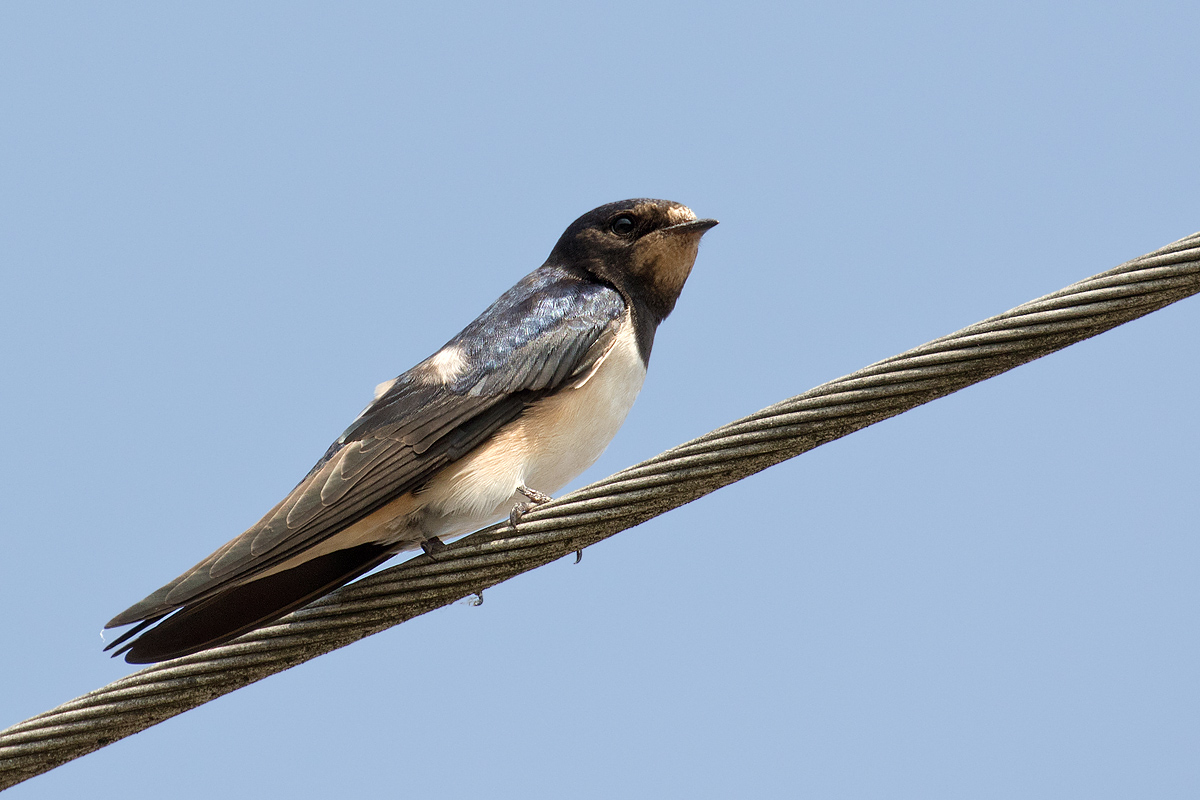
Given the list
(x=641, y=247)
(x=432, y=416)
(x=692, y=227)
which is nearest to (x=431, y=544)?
(x=432, y=416)

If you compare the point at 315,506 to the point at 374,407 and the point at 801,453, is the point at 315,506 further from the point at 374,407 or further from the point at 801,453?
the point at 801,453

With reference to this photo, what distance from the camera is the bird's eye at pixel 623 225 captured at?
16.5 feet

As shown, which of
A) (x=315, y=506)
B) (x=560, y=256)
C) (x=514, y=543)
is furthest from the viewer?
(x=560, y=256)

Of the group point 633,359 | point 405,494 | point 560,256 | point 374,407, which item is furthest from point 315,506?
point 560,256

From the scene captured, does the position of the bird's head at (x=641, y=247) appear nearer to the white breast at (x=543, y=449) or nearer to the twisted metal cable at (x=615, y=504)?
the white breast at (x=543, y=449)

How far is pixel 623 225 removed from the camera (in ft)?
16.5

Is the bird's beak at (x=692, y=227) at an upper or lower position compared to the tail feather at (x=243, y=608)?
upper

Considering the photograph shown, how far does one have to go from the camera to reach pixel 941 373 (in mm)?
2750

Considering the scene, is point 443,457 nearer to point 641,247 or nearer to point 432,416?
point 432,416

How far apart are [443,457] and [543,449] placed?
1.16 feet

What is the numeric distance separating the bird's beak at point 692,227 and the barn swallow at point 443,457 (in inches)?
12.6

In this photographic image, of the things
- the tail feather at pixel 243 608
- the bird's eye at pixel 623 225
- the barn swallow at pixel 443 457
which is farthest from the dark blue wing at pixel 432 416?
the bird's eye at pixel 623 225

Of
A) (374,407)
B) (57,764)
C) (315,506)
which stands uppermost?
(374,407)

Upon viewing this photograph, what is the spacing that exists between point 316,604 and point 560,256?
2.14 metres
